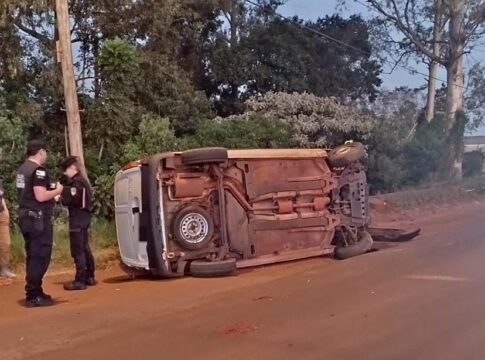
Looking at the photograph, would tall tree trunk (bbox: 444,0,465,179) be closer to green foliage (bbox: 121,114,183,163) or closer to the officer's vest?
green foliage (bbox: 121,114,183,163)

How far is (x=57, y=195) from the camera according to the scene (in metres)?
8.13

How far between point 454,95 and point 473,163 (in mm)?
8921

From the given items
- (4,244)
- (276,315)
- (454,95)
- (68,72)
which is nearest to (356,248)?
(276,315)

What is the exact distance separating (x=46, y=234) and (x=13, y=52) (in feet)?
25.4

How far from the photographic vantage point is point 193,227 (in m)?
9.55

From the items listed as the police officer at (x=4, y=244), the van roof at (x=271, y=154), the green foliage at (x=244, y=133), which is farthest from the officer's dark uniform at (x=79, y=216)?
the green foliage at (x=244, y=133)

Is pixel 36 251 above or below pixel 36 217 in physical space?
below

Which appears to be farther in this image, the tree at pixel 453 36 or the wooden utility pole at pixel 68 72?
the tree at pixel 453 36

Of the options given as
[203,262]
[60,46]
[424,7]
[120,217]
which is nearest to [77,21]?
[60,46]

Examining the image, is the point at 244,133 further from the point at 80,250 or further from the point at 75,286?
the point at 75,286

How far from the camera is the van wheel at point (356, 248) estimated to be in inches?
A: 426

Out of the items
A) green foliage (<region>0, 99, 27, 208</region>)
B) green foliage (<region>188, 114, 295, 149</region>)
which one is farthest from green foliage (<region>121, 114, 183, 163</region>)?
green foliage (<region>0, 99, 27, 208</region>)

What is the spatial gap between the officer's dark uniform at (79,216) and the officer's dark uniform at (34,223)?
99cm

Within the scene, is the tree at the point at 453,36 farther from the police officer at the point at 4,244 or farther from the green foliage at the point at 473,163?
the police officer at the point at 4,244
